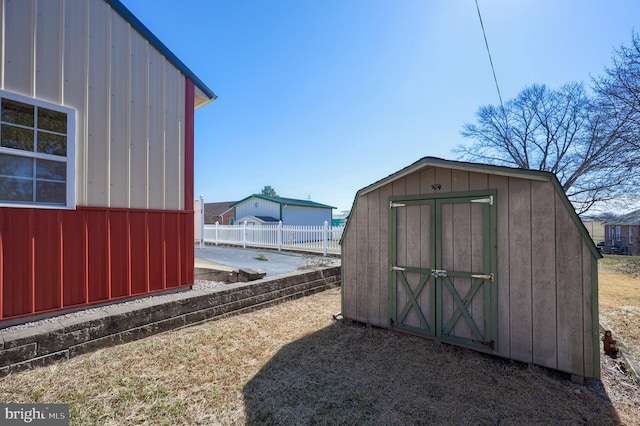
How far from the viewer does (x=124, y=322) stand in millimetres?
3688

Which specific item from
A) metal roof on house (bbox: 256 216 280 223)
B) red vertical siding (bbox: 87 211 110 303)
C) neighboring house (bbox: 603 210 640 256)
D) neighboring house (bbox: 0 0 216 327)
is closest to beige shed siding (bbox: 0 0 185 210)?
neighboring house (bbox: 0 0 216 327)

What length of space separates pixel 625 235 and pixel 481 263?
→ 32109mm

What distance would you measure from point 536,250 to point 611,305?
4881mm

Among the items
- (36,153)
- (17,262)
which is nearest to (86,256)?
(17,262)

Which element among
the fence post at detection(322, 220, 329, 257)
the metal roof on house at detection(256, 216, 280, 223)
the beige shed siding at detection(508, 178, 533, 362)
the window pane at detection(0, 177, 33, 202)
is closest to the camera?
the beige shed siding at detection(508, 178, 533, 362)

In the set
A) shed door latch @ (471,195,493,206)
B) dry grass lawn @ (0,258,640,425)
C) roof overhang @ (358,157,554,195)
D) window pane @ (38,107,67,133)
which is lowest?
dry grass lawn @ (0,258,640,425)

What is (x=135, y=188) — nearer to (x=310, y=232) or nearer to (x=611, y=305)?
(x=310, y=232)

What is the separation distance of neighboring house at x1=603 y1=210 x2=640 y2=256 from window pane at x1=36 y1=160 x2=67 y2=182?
86.3ft

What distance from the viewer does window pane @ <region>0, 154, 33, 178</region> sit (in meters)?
3.47

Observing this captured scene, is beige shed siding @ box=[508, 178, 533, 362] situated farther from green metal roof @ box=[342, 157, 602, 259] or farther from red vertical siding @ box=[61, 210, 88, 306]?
→ red vertical siding @ box=[61, 210, 88, 306]

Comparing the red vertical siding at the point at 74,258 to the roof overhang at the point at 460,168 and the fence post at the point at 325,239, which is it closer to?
the roof overhang at the point at 460,168

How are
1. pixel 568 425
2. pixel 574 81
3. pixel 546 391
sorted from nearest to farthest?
pixel 568 425
pixel 546 391
pixel 574 81

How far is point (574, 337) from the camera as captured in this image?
2.94m

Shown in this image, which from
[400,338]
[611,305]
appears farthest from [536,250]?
[611,305]
